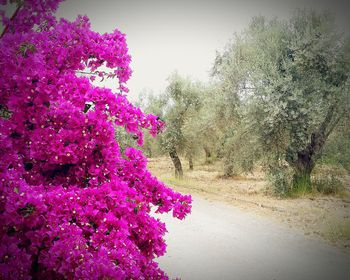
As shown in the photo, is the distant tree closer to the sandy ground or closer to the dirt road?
the sandy ground

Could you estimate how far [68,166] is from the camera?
379 centimetres

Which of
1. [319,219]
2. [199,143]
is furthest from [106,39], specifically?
[199,143]

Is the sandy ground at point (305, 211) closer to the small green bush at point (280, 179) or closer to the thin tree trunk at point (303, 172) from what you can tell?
the small green bush at point (280, 179)

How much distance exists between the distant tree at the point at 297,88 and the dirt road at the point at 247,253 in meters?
5.13

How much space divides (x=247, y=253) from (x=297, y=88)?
9.10 metres

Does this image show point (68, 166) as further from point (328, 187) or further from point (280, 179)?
point (328, 187)

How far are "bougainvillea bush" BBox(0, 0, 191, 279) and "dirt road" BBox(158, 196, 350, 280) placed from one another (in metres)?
3.93

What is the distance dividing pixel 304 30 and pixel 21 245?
54.0 ft

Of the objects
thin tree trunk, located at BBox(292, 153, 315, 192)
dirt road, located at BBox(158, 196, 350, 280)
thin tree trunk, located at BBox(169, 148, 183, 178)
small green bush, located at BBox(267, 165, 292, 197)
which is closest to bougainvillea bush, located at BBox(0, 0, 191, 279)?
dirt road, located at BBox(158, 196, 350, 280)

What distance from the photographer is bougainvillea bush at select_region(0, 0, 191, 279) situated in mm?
2486

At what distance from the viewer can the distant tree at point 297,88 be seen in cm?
1475

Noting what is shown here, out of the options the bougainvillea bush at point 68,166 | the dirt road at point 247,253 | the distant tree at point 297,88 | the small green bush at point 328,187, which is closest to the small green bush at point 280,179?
the distant tree at point 297,88

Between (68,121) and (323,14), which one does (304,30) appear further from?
(68,121)

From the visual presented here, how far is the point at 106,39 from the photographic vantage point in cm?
429
